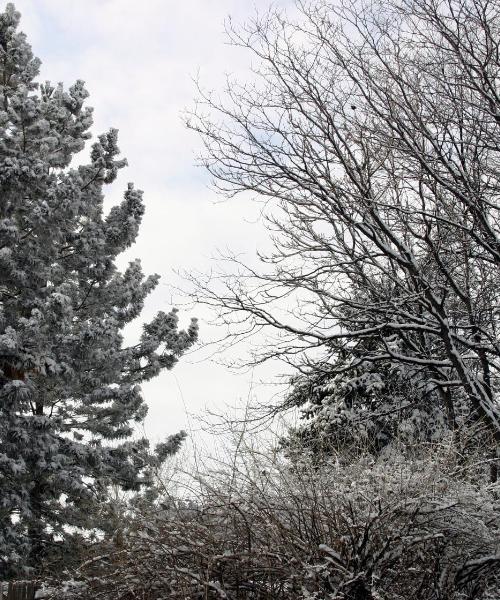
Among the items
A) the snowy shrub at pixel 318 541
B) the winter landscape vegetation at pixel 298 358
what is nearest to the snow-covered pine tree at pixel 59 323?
the winter landscape vegetation at pixel 298 358

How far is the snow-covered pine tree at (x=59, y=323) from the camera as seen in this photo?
34.6 feet

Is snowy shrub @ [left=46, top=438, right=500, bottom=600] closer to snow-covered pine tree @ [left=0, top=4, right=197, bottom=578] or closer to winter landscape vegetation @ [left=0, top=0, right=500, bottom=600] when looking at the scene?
winter landscape vegetation @ [left=0, top=0, right=500, bottom=600]

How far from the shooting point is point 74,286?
12758mm

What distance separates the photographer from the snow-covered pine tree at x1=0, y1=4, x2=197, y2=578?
34.6 feet

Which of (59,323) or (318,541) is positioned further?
(59,323)

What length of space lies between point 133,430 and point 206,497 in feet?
A: 27.5

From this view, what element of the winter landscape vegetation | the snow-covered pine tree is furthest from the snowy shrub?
the snow-covered pine tree

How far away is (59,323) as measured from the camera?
34.3 feet

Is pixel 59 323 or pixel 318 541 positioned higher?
pixel 59 323

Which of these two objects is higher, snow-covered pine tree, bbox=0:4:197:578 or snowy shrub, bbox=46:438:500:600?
snow-covered pine tree, bbox=0:4:197:578

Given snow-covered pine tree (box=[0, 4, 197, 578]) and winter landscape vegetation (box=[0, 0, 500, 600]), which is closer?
winter landscape vegetation (box=[0, 0, 500, 600])

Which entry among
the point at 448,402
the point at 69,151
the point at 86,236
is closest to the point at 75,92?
the point at 69,151

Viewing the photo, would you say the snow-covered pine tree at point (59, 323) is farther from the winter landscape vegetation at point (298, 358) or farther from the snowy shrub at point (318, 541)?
the snowy shrub at point (318, 541)

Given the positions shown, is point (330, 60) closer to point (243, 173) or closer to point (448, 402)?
point (243, 173)
